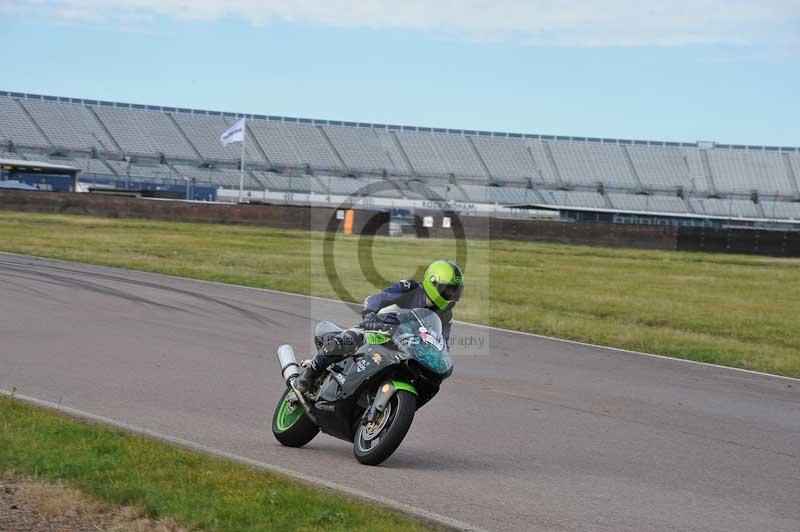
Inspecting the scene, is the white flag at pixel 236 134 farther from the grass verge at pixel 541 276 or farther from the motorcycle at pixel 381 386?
the motorcycle at pixel 381 386

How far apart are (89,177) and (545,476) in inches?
2569

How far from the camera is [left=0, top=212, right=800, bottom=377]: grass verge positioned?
18016 millimetres

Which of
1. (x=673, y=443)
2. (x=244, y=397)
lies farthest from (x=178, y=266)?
(x=673, y=443)

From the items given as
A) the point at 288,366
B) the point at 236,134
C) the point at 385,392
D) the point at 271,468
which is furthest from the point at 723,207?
the point at 271,468

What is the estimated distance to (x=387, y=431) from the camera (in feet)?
22.7

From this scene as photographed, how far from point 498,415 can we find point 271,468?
134 inches

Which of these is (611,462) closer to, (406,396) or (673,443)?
(673,443)

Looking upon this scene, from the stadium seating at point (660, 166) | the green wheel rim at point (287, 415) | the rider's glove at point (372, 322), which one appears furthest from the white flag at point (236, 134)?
the rider's glove at point (372, 322)

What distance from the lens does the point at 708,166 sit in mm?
82625

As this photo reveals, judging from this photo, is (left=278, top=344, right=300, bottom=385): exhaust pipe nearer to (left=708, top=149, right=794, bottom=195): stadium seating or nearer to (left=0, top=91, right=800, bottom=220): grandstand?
(left=0, top=91, right=800, bottom=220): grandstand

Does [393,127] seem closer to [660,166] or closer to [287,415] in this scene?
[660,166]

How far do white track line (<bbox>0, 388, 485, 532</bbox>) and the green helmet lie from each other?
1244 mm

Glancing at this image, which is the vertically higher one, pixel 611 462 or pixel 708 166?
→ pixel 708 166

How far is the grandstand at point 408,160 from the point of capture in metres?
73.2
